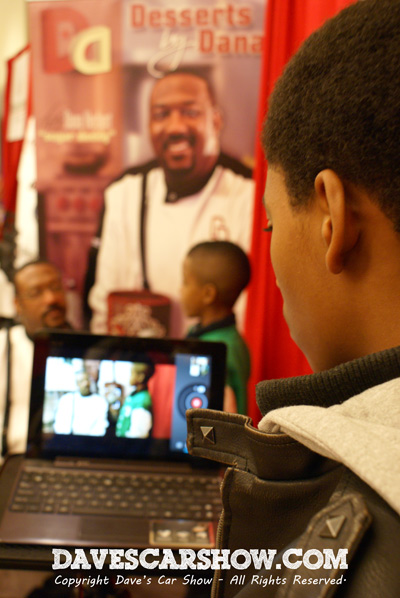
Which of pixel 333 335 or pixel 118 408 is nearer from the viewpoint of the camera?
pixel 333 335

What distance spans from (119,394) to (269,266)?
2.16ft

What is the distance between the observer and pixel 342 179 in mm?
350

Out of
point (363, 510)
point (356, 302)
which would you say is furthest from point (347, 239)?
point (363, 510)

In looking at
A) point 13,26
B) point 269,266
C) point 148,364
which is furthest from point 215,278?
point 13,26

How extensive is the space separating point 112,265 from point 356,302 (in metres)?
1.51

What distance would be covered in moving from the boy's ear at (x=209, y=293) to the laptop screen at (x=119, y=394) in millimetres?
574

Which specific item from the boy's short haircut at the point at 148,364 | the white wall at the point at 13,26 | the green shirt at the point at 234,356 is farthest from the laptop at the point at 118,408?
the white wall at the point at 13,26

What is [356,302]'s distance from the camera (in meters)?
0.38

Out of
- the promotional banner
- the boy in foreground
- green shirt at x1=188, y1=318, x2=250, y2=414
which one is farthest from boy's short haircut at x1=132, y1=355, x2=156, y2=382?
the promotional banner

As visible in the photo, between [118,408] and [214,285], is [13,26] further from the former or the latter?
[118,408]

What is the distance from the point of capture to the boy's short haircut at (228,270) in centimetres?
148

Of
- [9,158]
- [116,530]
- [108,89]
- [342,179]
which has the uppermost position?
[108,89]

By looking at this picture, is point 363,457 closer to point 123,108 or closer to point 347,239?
point 347,239

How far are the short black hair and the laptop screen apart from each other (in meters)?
0.58
